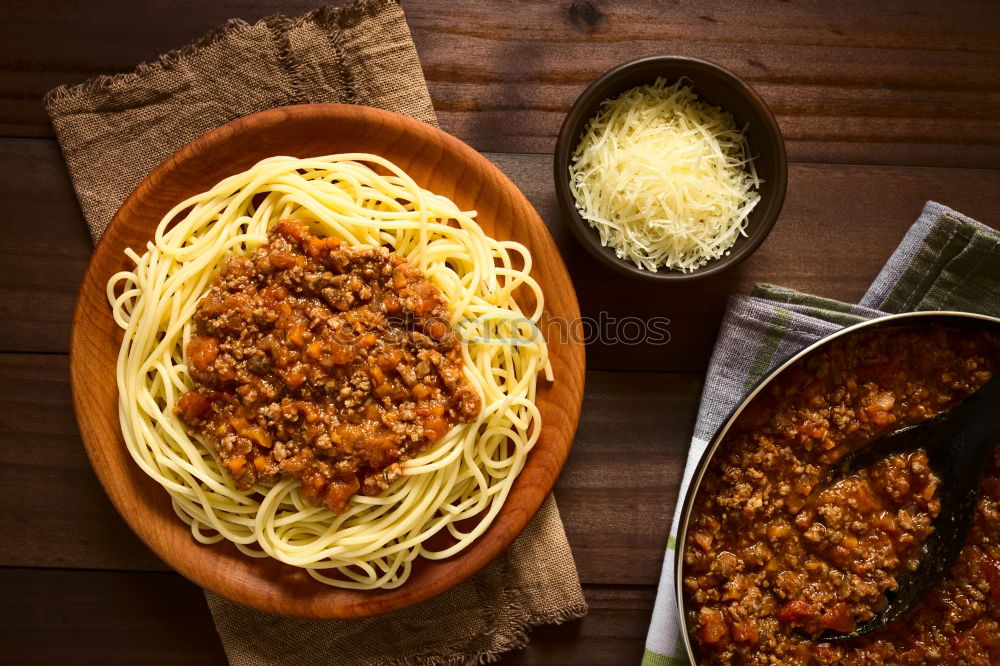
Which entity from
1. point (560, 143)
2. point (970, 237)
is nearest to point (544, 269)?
point (560, 143)

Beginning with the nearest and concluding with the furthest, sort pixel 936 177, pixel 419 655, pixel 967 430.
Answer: pixel 967 430, pixel 419 655, pixel 936 177

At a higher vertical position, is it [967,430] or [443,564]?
[967,430]

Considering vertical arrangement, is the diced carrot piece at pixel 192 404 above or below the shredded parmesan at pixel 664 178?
below

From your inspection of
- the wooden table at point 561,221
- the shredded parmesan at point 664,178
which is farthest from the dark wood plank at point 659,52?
the shredded parmesan at point 664,178

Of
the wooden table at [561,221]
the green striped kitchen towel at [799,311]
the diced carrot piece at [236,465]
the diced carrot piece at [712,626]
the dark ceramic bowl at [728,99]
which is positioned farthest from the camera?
the wooden table at [561,221]

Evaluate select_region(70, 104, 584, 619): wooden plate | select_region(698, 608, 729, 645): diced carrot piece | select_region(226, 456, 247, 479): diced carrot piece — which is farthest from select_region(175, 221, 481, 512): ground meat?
select_region(698, 608, 729, 645): diced carrot piece

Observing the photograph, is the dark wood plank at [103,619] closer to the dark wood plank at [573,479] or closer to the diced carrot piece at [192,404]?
the dark wood plank at [573,479]

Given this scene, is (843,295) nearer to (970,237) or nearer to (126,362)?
(970,237)
